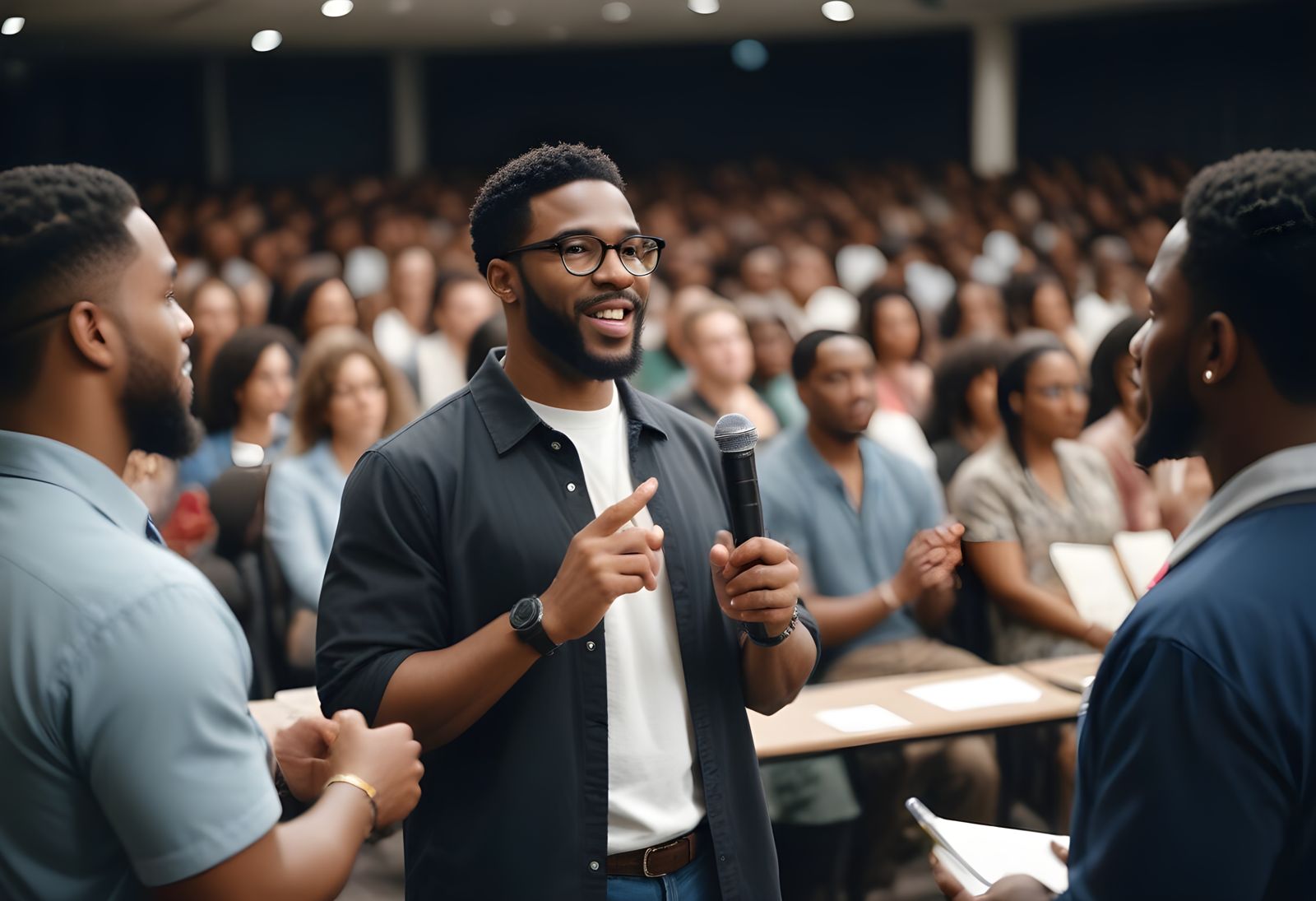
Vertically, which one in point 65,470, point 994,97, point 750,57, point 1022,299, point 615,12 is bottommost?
point 65,470

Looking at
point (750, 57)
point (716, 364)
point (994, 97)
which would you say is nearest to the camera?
point (716, 364)

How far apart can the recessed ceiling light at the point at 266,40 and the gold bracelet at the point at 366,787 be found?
13.1 metres

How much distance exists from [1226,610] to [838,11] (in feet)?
42.8

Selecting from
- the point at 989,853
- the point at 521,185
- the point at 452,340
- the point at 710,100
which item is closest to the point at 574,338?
the point at 521,185

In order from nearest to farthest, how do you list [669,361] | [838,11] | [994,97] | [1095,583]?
[1095,583]
[669,361]
[838,11]
[994,97]

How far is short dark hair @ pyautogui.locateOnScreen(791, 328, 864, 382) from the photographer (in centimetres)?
339

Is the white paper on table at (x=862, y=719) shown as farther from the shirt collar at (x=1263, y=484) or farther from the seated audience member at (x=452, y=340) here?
the seated audience member at (x=452, y=340)

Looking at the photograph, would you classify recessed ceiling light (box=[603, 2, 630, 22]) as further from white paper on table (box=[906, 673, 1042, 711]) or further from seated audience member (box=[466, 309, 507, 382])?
white paper on table (box=[906, 673, 1042, 711])

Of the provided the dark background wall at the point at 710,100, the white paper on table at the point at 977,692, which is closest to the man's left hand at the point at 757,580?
the white paper on table at the point at 977,692

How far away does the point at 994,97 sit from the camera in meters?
13.3

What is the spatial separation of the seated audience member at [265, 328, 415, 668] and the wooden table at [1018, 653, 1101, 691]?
1937 millimetres

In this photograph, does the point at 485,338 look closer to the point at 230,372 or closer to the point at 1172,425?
the point at 230,372

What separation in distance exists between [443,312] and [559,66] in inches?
473

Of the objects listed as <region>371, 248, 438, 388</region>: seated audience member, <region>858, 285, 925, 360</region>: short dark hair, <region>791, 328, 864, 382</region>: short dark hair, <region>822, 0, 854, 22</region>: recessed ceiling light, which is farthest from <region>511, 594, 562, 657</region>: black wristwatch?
<region>822, 0, 854, 22</region>: recessed ceiling light
